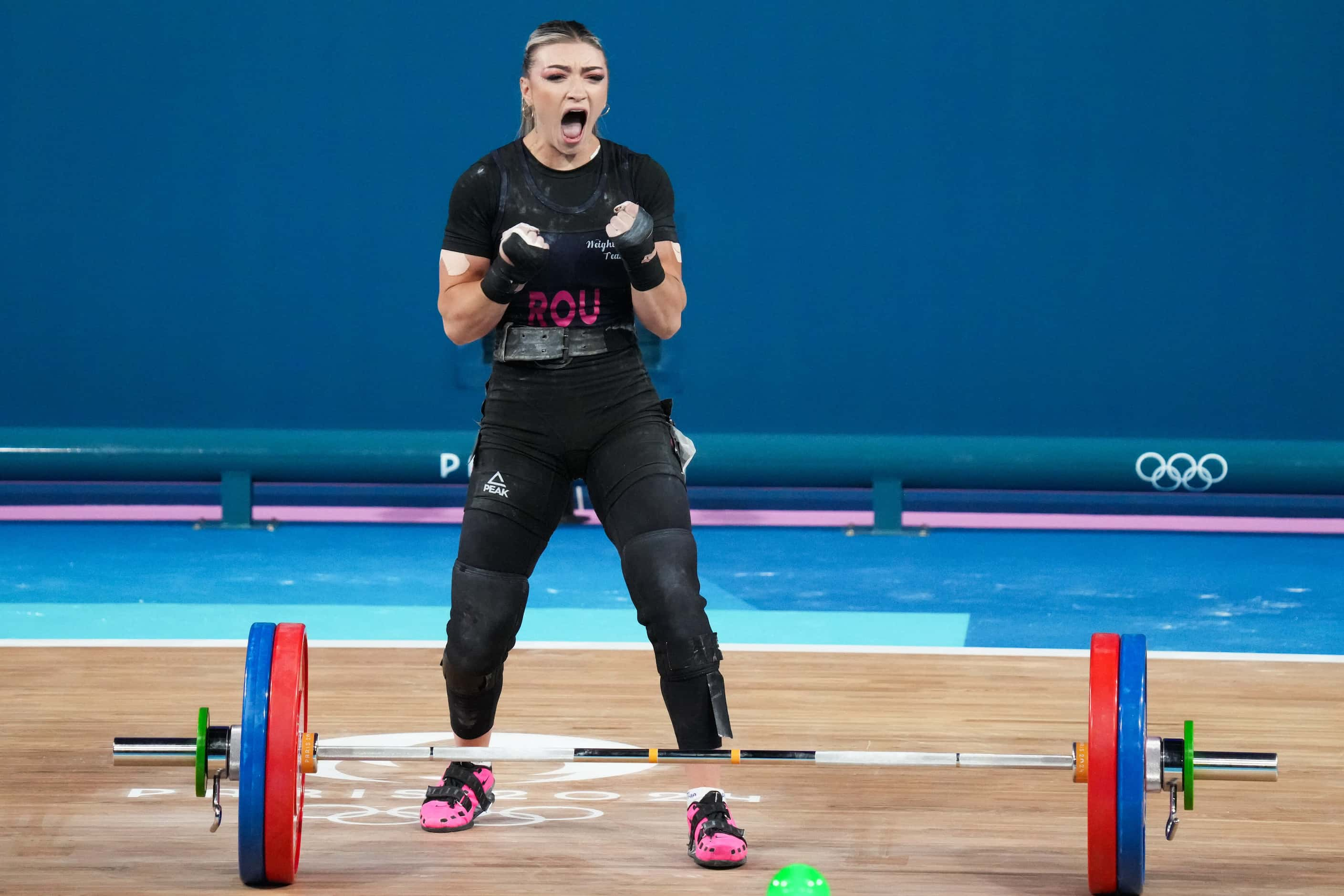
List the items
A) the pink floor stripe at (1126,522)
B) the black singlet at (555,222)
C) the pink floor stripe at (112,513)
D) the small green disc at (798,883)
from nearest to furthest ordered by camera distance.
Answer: the small green disc at (798,883)
the black singlet at (555,222)
the pink floor stripe at (1126,522)
the pink floor stripe at (112,513)

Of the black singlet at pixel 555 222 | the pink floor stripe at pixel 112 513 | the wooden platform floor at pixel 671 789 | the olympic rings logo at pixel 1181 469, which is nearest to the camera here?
the wooden platform floor at pixel 671 789

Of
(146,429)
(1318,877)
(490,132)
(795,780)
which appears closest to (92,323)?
(146,429)

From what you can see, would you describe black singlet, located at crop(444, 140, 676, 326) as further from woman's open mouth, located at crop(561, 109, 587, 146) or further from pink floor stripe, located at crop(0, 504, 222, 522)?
pink floor stripe, located at crop(0, 504, 222, 522)

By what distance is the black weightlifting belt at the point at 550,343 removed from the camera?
3137mm

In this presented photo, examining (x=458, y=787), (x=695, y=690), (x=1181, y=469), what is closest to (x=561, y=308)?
(x=695, y=690)

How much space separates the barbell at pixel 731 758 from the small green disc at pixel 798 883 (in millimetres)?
261

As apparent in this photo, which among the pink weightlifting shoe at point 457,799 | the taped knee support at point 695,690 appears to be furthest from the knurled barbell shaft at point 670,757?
the pink weightlifting shoe at point 457,799

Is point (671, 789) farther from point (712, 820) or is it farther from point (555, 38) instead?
point (555, 38)

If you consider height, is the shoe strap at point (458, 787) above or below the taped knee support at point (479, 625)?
below

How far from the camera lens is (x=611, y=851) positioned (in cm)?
312

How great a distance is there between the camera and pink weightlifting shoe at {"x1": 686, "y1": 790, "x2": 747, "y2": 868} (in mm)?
3004

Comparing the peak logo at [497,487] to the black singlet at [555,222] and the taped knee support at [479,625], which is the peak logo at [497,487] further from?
the black singlet at [555,222]

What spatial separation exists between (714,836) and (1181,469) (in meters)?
4.74

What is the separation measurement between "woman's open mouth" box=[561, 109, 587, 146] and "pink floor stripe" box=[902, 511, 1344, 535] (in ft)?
15.6
